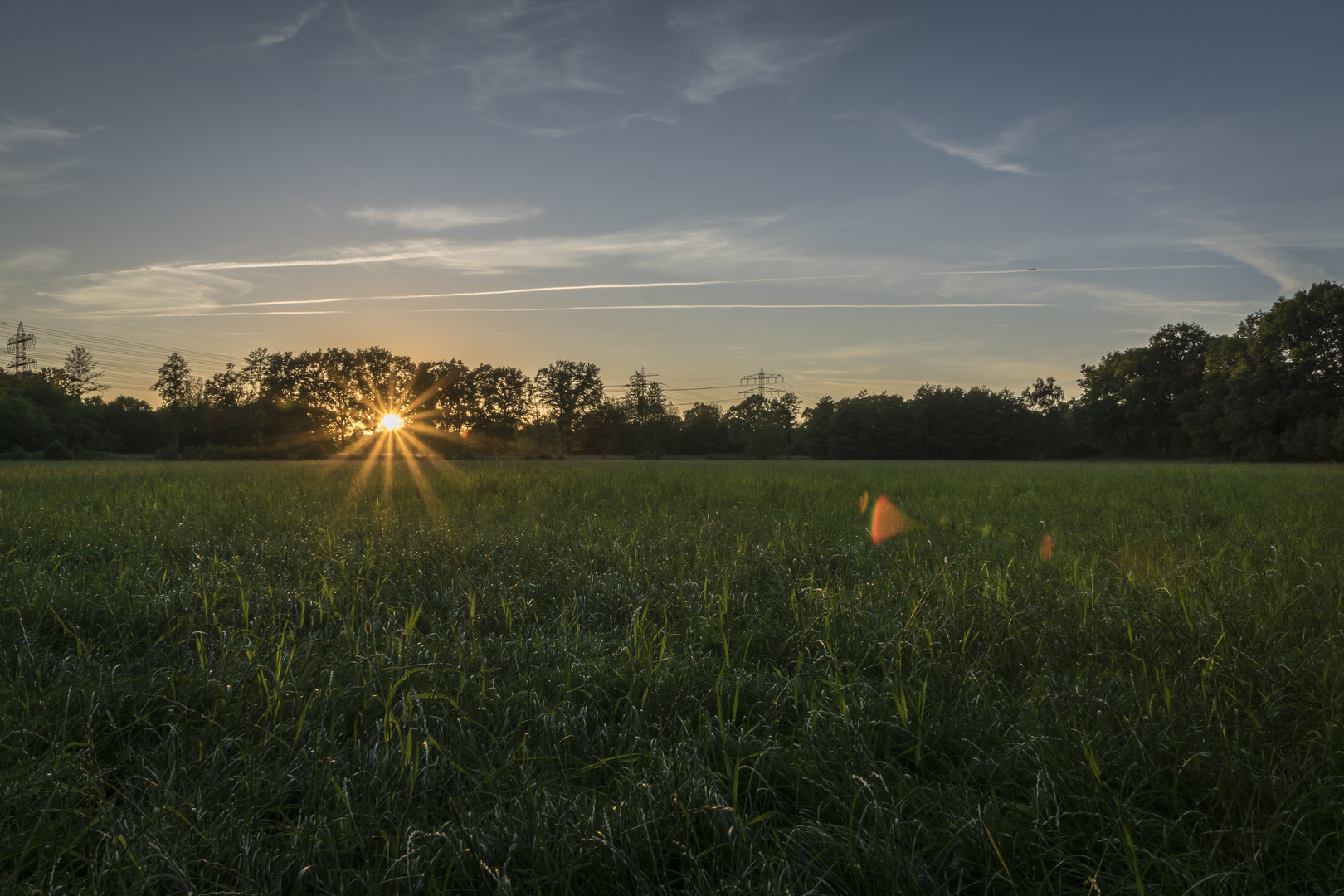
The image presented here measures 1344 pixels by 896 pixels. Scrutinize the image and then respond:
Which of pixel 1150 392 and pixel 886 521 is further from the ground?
pixel 1150 392

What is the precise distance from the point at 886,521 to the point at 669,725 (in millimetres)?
6259

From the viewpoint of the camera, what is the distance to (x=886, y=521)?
812 cm

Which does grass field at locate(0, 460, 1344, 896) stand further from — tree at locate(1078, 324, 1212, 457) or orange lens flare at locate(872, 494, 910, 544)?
tree at locate(1078, 324, 1212, 457)

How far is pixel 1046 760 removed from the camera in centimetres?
206

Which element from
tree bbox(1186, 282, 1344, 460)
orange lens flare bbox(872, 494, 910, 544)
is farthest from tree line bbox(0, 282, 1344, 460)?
orange lens flare bbox(872, 494, 910, 544)

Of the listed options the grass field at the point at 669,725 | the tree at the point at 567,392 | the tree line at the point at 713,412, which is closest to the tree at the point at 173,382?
the tree line at the point at 713,412

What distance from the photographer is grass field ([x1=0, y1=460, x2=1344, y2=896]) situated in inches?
66.2

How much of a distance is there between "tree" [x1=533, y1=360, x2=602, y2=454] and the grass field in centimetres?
8985

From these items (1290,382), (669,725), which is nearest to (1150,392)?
(1290,382)

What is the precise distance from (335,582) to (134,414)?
351 feet

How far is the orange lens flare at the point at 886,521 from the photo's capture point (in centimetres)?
692

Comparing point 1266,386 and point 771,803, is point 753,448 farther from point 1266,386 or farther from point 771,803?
point 771,803

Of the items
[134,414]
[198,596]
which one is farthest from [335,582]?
[134,414]

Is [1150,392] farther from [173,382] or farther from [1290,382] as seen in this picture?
[173,382]
